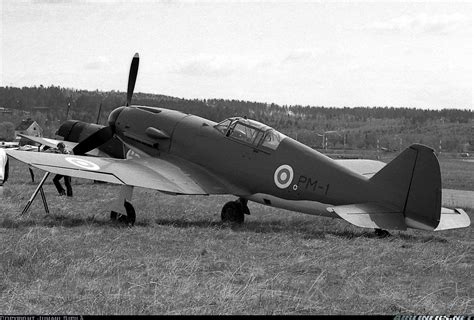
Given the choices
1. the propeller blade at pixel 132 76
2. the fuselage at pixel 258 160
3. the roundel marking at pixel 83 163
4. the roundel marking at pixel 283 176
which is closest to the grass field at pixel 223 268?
the fuselage at pixel 258 160

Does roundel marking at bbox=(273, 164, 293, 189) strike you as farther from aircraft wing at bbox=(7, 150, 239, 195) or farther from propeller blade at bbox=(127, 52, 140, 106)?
propeller blade at bbox=(127, 52, 140, 106)

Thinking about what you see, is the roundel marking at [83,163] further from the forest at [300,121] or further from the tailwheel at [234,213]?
the forest at [300,121]

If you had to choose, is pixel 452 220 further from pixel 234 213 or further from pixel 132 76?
pixel 132 76

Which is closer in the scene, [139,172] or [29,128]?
[139,172]

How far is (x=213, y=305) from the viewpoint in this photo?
16.9 feet

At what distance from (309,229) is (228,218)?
62.4 inches

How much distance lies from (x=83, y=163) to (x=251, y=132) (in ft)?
10.1

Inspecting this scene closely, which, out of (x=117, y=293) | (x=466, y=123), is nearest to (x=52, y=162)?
(x=117, y=293)

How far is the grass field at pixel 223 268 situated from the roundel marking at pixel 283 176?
819mm

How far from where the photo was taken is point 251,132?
1072 centimetres

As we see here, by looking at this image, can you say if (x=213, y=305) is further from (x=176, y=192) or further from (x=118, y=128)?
(x=118, y=128)

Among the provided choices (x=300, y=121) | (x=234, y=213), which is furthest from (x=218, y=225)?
(x=300, y=121)

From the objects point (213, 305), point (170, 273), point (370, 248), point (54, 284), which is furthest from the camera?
point (370, 248)

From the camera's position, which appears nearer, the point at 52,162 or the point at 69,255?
the point at 69,255
